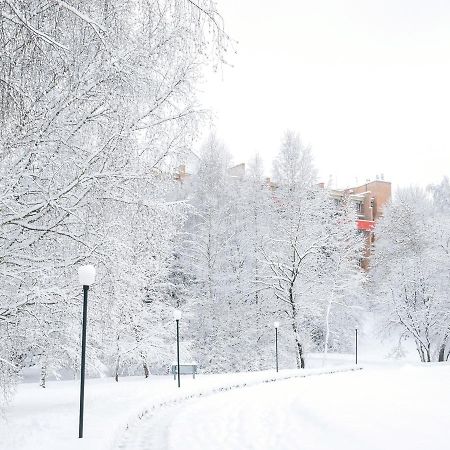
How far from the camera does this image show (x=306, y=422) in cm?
1038

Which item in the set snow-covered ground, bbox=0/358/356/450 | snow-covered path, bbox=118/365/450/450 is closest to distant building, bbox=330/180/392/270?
snow-covered path, bbox=118/365/450/450

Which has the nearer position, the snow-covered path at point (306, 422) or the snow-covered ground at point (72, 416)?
the snow-covered ground at point (72, 416)

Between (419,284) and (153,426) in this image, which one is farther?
(419,284)

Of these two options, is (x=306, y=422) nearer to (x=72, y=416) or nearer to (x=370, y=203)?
(x=72, y=416)

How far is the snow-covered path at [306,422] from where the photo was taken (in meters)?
8.30

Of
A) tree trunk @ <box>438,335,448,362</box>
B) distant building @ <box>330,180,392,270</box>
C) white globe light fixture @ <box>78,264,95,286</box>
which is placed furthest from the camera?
distant building @ <box>330,180,392,270</box>

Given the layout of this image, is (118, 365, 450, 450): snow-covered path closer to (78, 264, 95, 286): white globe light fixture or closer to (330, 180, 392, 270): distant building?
(78, 264, 95, 286): white globe light fixture

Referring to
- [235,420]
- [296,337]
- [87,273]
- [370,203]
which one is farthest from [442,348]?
[87,273]

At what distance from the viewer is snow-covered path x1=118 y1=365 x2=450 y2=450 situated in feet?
27.2

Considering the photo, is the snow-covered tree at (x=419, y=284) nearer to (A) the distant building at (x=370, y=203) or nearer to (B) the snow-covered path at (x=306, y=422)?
(A) the distant building at (x=370, y=203)

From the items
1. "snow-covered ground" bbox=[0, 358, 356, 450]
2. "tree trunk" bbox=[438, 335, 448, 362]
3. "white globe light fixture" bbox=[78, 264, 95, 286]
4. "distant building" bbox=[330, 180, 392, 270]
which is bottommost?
"tree trunk" bbox=[438, 335, 448, 362]

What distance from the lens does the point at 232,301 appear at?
28.9m

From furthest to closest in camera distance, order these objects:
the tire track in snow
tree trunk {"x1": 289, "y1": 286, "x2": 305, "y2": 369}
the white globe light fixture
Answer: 1. tree trunk {"x1": 289, "y1": 286, "x2": 305, "y2": 369}
2. the tire track in snow
3. the white globe light fixture

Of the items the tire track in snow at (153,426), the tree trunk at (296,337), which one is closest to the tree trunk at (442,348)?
the tree trunk at (296,337)
